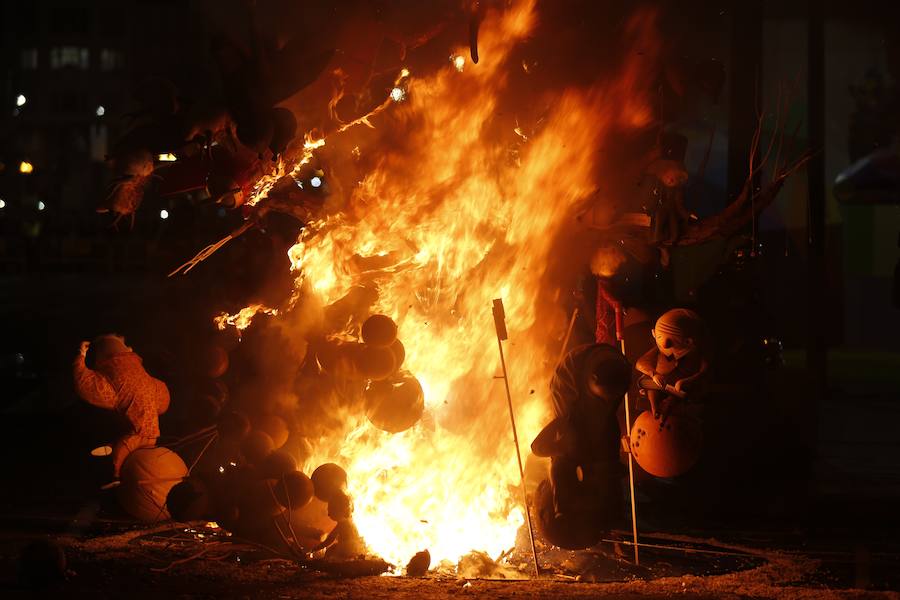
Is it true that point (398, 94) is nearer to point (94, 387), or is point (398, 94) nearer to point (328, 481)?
point (328, 481)

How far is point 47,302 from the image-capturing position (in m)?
30.4

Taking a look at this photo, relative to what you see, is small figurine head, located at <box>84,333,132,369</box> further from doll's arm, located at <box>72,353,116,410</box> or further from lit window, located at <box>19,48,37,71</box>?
lit window, located at <box>19,48,37,71</box>

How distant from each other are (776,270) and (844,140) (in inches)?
151

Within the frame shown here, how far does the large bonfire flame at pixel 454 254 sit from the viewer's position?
739 cm

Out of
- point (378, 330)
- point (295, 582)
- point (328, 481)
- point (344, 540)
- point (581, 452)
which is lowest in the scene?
point (295, 582)

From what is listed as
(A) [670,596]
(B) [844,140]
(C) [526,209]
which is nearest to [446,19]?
(C) [526,209]

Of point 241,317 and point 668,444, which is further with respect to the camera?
point 241,317

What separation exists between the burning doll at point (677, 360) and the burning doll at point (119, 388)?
11.8 feet

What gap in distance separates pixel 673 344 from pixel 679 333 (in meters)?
0.08

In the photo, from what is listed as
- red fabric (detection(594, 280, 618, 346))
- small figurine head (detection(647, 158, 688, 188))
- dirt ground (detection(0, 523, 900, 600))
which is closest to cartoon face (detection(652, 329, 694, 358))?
red fabric (detection(594, 280, 618, 346))

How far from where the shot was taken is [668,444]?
6906 mm

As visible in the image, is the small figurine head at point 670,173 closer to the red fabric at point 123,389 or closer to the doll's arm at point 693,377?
the doll's arm at point 693,377

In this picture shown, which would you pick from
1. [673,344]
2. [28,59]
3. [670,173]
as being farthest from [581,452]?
[28,59]

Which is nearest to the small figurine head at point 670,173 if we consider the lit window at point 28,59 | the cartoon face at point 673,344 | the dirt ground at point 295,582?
the cartoon face at point 673,344
